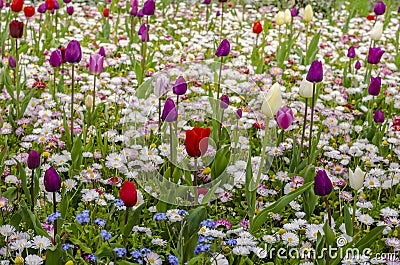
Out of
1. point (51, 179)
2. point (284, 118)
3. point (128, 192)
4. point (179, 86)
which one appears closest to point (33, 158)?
point (51, 179)

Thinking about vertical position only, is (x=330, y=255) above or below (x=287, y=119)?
below

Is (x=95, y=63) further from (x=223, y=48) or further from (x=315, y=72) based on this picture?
(x=315, y=72)

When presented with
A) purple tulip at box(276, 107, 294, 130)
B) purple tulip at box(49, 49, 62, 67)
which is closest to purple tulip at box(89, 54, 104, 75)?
purple tulip at box(49, 49, 62, 67)

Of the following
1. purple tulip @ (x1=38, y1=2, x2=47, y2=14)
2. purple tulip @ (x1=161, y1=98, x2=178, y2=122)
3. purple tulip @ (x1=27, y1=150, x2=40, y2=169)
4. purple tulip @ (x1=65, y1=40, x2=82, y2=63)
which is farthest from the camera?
purple tulip @ (x1=38, y1=2, x2=47, y2=14)

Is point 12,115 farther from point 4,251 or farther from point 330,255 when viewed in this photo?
point 330,255

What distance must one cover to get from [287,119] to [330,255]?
0.73m

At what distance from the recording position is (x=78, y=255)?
2.29 m

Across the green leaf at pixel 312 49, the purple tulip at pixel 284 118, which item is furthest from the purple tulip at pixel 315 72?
the green leaf at pixel 312 49

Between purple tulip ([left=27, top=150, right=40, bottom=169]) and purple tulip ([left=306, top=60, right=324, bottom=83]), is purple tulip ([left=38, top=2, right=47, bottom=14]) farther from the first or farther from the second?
purple tulip ([left=306, top=60, right=324, bottom=83])

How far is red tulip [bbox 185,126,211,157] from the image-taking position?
7.57 feet

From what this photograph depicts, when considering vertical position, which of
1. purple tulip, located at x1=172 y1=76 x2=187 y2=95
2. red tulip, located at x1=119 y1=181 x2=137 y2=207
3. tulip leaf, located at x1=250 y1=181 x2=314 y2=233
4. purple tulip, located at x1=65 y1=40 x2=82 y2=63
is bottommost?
tulip leaf, located at x1=250 y1=181 x2=314 y2=233

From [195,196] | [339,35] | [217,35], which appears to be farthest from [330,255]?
[339,35]

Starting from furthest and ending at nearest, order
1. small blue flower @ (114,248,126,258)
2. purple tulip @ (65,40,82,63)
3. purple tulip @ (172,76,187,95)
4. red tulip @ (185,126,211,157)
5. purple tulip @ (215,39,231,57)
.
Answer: purple tulip @ (215,39,231,57) → purple tulip @ (65,40,82,63) → purple tulip @ (172,76,187,95) → red tulip @ (185,126,211,157) → small blue flower @ (114,248,126,258)

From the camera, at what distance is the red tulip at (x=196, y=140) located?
7.57 feet
